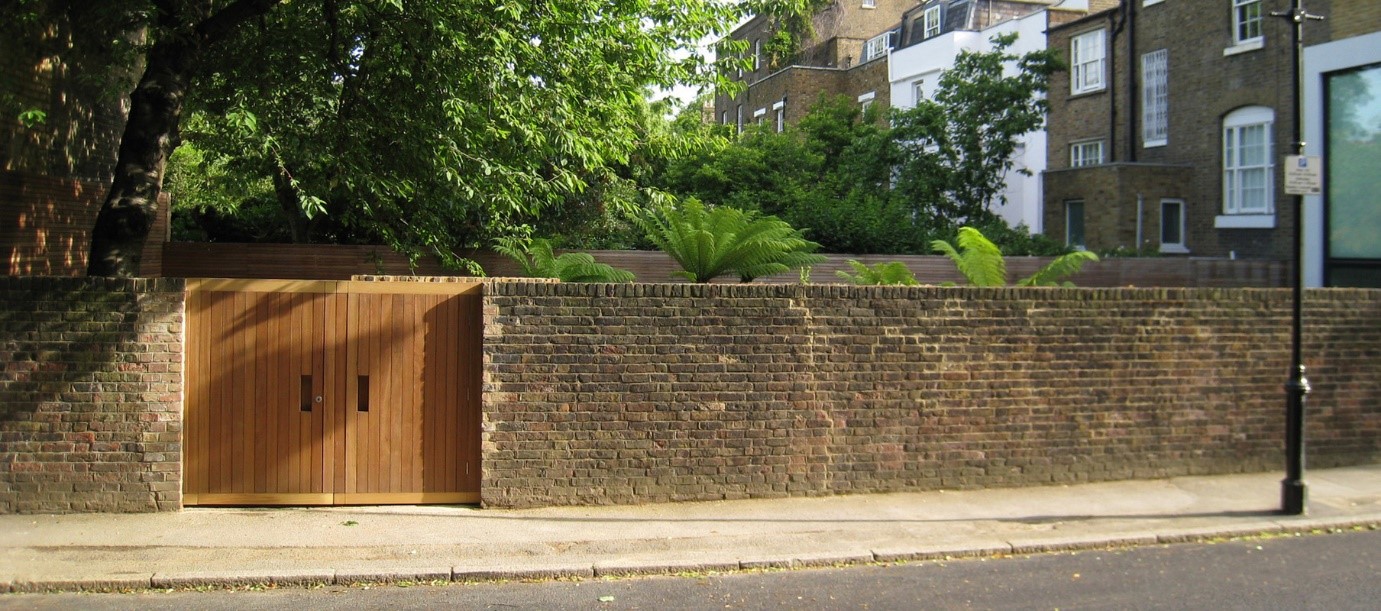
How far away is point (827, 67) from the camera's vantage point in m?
44.0

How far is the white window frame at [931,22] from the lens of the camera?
40.4 m

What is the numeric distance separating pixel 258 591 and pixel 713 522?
12.3 feet

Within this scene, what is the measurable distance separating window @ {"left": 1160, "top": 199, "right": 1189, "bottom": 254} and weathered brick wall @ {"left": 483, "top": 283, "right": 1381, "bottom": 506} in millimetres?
14185

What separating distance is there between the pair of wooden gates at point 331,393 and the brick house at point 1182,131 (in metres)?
18.9

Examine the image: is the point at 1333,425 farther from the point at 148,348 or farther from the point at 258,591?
the point at 148,348

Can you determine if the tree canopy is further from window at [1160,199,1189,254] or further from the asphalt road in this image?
window at [1160,199,1189,254]

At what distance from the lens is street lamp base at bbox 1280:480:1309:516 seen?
33.3ft

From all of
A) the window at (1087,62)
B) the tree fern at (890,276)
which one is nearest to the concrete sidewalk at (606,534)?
the tree fern at (890,276)

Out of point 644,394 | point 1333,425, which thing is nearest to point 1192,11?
point 1333,425

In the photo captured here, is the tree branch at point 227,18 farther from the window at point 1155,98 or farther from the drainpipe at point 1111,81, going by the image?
the drainpipe at point 1111,81

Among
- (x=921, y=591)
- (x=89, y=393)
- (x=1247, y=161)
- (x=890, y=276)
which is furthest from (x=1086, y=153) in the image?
(x=89, y=393)

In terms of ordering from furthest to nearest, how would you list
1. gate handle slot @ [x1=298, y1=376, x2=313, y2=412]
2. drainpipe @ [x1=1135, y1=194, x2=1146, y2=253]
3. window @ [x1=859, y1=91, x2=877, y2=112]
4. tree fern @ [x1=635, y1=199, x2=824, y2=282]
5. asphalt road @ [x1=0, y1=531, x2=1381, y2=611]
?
1. window @ [x1=859, y1=91, x2=877, y2=112]
2. drainpipe @ [x1=1135, y1=194, x2=1146, y2=253]
3. tree fern @ [x1=635, y1=199, x2=824, y2=282]
4. gate handle slot @ [x1=298, y1=376, x2=313, y2=412]
5. asphalt road @ [x1=0, y1=531, x2=1381, y2=611]

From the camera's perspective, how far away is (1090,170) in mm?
26656

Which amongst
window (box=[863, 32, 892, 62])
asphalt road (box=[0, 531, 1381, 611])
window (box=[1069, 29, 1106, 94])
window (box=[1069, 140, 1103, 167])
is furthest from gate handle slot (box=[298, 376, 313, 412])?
window (box=[863, 32, 892, 62])
